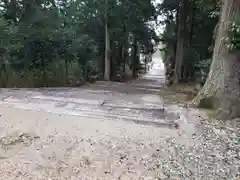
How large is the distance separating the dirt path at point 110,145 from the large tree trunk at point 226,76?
0.40 metres

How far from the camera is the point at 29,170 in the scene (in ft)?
6.68

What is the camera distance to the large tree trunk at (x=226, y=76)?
345 centimetres

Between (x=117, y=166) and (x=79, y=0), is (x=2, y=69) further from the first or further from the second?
(x=117, y=166)

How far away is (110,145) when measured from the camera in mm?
2559

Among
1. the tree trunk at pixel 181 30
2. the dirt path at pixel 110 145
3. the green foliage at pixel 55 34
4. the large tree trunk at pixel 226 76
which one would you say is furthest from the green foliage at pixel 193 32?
the dirt path at pixel 110 145

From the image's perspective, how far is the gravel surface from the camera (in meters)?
2.02

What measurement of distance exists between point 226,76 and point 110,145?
2.19m

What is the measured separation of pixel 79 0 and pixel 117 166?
26.0 feet

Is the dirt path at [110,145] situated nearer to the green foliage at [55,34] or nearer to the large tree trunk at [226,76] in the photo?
the large tree trunk at [226,76]

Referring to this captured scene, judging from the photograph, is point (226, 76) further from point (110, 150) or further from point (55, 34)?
point (55, 34)

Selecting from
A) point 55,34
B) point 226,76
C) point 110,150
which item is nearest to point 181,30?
point 55,34

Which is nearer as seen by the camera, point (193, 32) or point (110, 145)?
point (110, 145)

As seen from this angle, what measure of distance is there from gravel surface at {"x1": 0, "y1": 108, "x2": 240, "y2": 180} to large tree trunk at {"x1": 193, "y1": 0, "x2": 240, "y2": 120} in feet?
1.73

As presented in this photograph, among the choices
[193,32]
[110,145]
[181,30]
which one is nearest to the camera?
[110,145]
